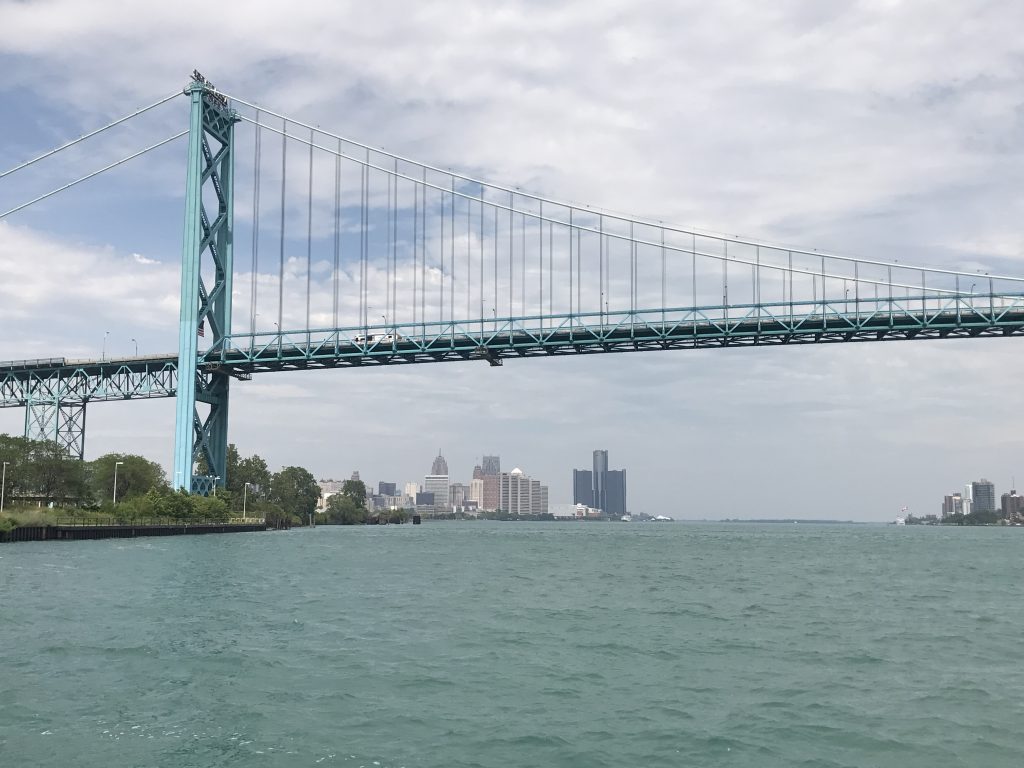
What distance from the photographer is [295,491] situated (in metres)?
146

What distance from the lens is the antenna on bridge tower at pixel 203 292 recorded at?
7469 cm

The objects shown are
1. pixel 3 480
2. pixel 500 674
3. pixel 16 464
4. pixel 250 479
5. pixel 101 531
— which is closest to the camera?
pixel 500 674

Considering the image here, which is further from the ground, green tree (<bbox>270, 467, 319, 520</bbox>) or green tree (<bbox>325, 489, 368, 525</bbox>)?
green tree (<bbox>270, 467, 319, 520</bbox>)

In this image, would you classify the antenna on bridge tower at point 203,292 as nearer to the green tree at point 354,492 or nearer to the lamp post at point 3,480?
the lamp post at point 3,480

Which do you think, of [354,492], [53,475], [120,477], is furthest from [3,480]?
[354,492]

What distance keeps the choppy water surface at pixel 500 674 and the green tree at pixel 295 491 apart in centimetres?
10766

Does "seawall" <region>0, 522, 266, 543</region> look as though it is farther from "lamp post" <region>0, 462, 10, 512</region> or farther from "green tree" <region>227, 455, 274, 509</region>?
"green tree" <region>227, 455, 274, 509</region>

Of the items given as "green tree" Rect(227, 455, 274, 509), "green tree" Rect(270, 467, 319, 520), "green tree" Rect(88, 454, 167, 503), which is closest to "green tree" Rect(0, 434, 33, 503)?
"green tree" Rect(88, 454, 167, 503)

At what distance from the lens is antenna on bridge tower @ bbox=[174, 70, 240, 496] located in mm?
74688

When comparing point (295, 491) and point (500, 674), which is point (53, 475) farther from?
point (500, 674)

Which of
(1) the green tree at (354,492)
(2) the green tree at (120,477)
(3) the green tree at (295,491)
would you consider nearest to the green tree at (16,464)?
(2) the green tree at (120,477)

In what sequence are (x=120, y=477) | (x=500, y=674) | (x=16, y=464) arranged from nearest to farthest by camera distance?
(x=500, y=674) → (x=16, y=464) → (x=120, y=477)

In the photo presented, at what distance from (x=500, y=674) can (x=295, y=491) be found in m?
133

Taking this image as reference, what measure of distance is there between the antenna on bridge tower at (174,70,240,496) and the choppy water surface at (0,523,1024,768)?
41.4 metres
